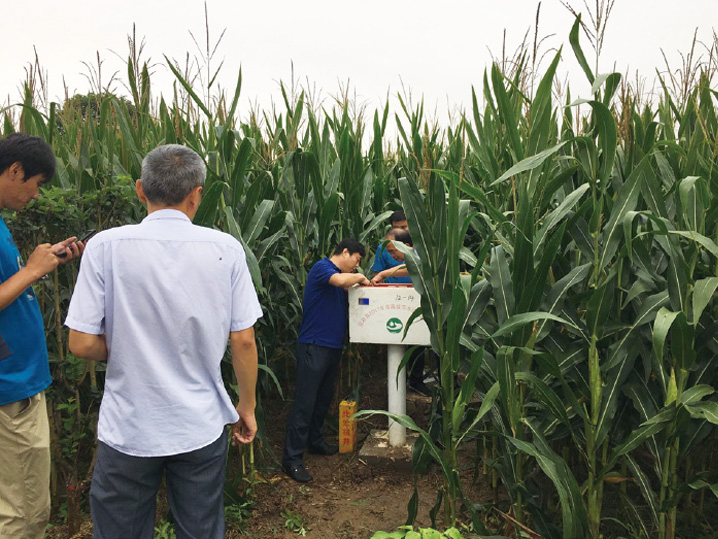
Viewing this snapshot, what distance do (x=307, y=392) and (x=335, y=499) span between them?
709 mm

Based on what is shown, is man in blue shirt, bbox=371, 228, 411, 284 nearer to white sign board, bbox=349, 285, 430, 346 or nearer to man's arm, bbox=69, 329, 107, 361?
white sign board, bbox=349, 285, 430, 346

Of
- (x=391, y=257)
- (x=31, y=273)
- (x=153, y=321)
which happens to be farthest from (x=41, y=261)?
(x=391, y=257)

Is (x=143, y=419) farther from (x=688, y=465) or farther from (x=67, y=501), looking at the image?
(x=688, y=465)

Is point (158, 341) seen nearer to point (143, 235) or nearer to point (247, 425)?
point (143, 235)

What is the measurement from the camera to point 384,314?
374 centimetres

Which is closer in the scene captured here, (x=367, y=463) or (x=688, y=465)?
(x=688, y=465)

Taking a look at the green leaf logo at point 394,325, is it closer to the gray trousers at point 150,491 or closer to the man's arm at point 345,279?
the man's arm at point 345,279

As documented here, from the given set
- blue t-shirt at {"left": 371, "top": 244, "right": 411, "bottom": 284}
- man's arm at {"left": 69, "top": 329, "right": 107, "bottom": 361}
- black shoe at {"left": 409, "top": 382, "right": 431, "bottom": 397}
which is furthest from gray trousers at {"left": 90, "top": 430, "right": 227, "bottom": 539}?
black shoe at {"left": 409, "top": 382, "right": 431, "bottom": 397}

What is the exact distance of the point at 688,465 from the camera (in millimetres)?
2658

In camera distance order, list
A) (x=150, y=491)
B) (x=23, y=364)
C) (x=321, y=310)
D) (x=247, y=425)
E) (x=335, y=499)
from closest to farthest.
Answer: (x=150, y=491), (x=247, y=425), (x=23, y=364), (x=335, y=499), (x=321, y=310)

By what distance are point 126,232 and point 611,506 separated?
285 cm

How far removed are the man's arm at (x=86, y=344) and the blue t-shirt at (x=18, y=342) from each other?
0.55m

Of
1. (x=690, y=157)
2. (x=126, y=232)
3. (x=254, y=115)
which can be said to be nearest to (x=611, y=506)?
(x=690, y=157)

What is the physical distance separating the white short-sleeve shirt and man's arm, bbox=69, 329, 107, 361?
18 mm
